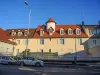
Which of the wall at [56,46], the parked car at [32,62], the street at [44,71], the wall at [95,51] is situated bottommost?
the street at [44,71]

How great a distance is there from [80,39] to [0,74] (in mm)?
38809

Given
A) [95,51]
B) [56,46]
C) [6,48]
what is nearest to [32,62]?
[6,48]

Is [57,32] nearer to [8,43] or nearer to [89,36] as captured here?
[89,36]

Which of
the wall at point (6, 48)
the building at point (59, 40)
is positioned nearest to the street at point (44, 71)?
the wall at point (6, 48)

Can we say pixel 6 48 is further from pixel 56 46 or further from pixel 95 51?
pixel 95 51

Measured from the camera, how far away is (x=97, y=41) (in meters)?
52.9

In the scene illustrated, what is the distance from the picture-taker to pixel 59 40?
5459cm

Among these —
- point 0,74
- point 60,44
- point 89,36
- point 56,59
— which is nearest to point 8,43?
point 60,44

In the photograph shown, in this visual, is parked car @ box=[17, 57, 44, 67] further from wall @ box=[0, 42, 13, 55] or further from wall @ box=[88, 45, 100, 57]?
wall @ box=[88, 45, 100, 57]

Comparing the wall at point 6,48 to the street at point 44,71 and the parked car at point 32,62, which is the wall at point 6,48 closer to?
the parked car at point 32,62

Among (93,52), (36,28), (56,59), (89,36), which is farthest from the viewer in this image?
(36,28)

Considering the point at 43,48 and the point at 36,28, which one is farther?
the point at 36,28

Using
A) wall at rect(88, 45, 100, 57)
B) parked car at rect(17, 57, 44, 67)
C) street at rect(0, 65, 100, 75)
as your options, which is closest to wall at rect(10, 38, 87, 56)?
wall at rect(88, 45, 100, 57)

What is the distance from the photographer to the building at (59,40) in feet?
174
